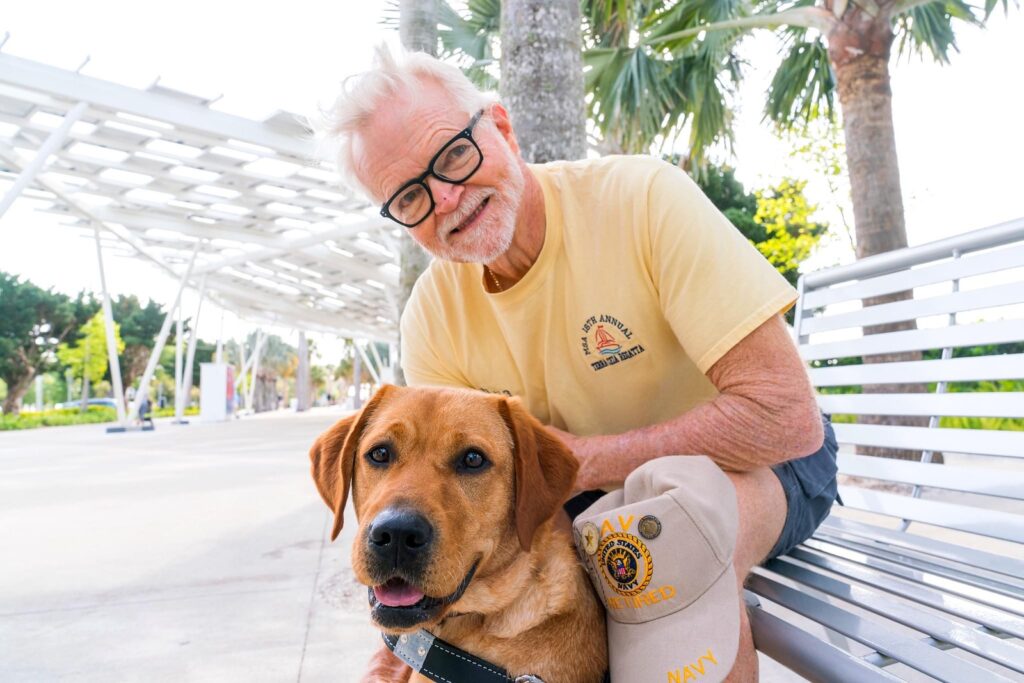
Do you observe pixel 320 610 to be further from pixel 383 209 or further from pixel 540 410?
pixel 383 209

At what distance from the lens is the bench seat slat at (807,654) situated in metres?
1.38

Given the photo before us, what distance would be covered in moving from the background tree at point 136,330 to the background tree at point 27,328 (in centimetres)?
658

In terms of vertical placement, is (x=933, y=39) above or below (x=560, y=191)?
above

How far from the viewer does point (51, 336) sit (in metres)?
46.9

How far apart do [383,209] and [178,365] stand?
3191 centimetres

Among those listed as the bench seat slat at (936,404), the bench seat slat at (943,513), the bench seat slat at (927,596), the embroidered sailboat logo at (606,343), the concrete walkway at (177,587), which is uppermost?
the embroidered sailboat logo at (606,343)

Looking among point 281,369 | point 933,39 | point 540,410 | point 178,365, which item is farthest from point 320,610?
point 281,369

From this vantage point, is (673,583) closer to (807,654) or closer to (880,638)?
(807,654)

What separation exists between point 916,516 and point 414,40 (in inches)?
166

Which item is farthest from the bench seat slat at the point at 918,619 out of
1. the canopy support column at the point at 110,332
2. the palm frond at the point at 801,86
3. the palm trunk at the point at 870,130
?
the canopy support column at the point at 110,332

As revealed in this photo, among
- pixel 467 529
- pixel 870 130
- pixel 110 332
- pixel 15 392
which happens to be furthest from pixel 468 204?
pixel 15 392

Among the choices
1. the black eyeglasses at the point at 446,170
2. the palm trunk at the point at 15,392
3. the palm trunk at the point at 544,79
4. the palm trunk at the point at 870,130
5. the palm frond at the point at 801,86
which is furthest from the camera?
the palm trunk at the point at 15,392

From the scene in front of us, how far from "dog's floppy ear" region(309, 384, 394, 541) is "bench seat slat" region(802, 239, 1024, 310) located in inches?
83.6

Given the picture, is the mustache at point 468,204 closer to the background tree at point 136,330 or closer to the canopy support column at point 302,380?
the canopy support column at point 302,380
